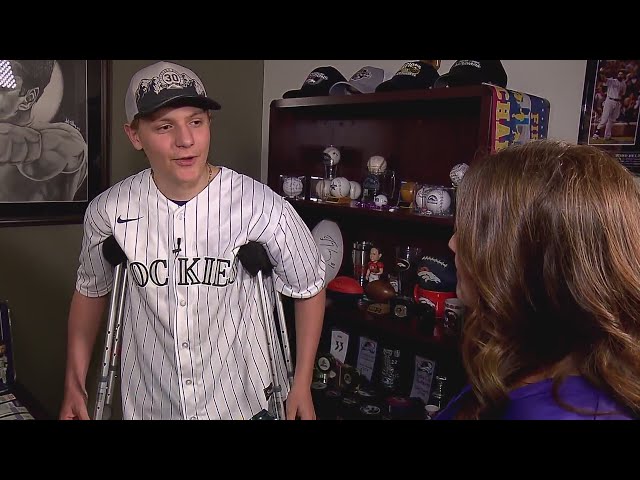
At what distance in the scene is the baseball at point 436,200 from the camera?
1.61 metres

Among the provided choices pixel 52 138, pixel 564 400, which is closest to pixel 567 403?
pixel 564 400

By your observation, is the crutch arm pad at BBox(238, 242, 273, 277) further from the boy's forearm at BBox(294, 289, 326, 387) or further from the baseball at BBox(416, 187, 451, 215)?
the baseball at BBox(416, 187, 451, 215)

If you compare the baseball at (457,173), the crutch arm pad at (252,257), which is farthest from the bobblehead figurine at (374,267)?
the crutch arm pad at (252,257)

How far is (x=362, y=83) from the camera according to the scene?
5.95ft

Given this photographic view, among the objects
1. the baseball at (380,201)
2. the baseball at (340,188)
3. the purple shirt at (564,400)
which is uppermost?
the baseball at (340,188)

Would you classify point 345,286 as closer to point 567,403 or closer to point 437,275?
point 437,275

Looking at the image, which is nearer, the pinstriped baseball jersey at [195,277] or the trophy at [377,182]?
the pinstriped baseball jersey at [195,277]

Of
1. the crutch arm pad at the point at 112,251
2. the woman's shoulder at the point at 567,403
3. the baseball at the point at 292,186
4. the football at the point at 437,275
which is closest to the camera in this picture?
the woman's shoulder at the point at 567,403

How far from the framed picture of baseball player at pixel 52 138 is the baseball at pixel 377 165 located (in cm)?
104

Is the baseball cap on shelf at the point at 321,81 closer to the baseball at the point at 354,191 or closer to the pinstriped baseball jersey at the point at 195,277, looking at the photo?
the baseball at the point at 354,191

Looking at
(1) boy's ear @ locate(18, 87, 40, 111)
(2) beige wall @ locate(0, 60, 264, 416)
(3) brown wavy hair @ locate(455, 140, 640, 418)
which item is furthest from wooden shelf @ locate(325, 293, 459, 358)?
(1) boy's ear @ locate(18, 87, 40, 111)

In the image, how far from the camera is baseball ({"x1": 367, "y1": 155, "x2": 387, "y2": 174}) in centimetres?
189

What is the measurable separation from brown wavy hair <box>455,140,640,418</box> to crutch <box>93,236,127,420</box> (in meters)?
0.89
